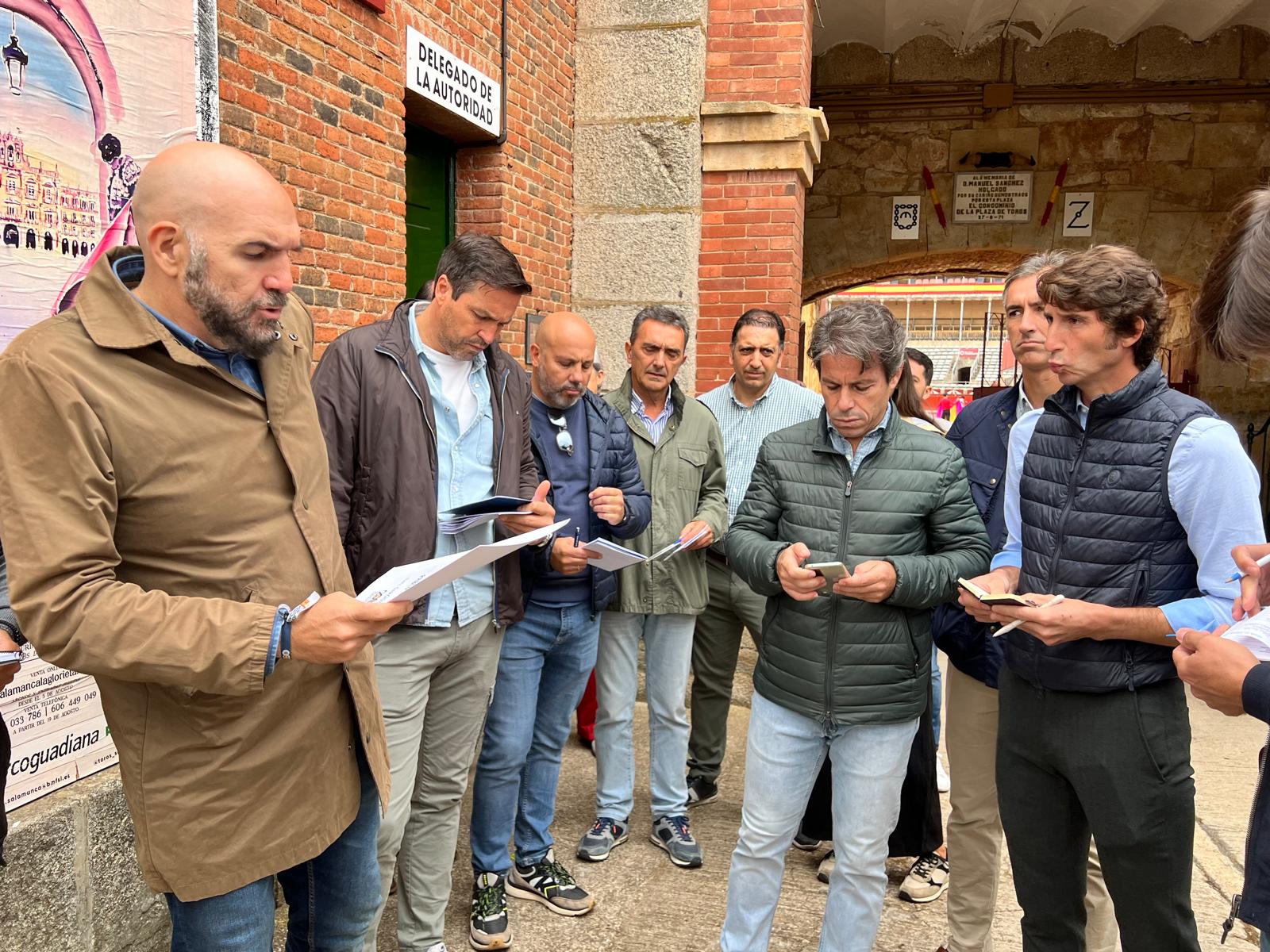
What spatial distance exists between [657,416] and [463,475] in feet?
4.50

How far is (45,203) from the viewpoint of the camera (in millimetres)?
2615

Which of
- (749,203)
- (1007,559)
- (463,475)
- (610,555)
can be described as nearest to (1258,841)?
(1007,559)

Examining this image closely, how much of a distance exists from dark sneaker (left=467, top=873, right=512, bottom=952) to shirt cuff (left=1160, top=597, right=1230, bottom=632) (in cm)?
232

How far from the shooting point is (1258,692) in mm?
1618

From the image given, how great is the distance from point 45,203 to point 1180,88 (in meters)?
10.8

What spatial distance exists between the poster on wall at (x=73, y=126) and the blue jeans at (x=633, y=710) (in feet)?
7.44

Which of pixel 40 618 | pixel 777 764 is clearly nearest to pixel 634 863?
pixel 777 764

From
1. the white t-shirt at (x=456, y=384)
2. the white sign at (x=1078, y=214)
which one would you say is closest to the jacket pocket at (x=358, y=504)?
the white t-shirt at (x=456, y=384)

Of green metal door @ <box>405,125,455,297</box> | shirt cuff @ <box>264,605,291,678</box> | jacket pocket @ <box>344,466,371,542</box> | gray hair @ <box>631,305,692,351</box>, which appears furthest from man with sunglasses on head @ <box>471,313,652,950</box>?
green metal door @ <box>405,125,455,297</box>

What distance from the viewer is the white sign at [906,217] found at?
10.7 metres

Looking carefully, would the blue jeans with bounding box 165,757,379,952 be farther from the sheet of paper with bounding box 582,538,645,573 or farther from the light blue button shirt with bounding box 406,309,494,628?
the sheet of paper with bounding box 582,538,645,573

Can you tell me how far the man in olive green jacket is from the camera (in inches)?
151

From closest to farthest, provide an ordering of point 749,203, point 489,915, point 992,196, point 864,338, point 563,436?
point 864,338 → point 489,915 → point 563,436 → point 749,203 → point 992,196

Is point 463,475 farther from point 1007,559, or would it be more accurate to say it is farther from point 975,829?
point 975,829
